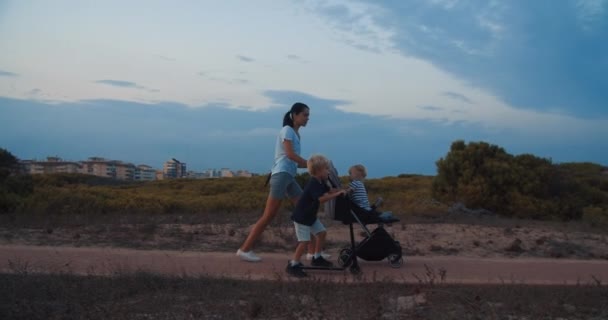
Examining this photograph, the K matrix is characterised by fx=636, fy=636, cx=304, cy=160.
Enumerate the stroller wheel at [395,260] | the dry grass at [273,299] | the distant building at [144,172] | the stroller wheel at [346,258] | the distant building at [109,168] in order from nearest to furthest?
the dry grass at [273,299] < the stroller wheel at [346,258] < the stroller wheel at [395,260] < the distant building at [109,168] < the distant building at [144,172]

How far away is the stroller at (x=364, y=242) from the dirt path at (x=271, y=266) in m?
0.15

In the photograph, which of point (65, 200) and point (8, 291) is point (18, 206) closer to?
point (65, 200)

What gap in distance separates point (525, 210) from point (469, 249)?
36.3 ft

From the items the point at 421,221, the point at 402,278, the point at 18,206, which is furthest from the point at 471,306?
the point at 18,206

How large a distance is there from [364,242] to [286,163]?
1373mm

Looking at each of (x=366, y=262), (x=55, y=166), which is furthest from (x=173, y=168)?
(x=366, y=262)

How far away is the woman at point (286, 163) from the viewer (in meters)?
7.72

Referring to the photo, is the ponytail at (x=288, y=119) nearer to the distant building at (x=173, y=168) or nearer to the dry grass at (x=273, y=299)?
the dry grass at (x=273, y=299)

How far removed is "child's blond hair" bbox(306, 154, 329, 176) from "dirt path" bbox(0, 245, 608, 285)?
47.8 inches

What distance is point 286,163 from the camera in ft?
25.4

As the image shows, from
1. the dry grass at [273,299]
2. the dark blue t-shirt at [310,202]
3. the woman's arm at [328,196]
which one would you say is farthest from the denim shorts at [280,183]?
the dry grass at [273,299]

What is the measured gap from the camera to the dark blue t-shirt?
7.43 meters

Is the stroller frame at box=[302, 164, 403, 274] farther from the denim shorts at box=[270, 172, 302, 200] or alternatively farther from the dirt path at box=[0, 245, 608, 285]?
the denim shorts at box=[270, 172, 302, 200]

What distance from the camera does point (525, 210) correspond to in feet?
65.7
